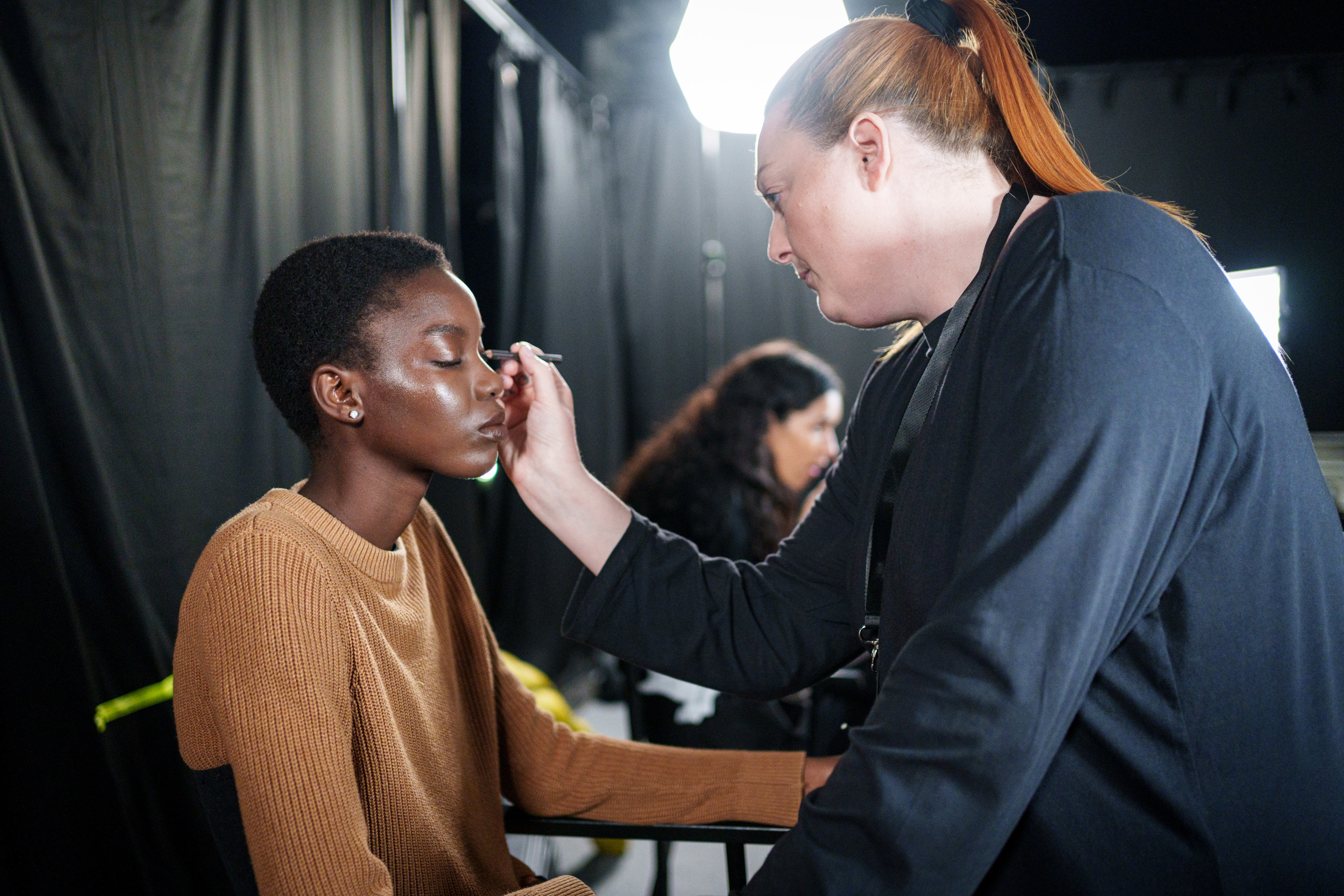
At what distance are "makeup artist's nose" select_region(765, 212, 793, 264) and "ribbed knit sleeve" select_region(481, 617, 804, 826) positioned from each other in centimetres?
68

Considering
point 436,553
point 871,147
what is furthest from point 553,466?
point 871,147

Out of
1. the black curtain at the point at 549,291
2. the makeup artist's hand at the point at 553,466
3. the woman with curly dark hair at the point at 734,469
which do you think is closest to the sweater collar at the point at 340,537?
the makeup artist's hand at the point at 553,466

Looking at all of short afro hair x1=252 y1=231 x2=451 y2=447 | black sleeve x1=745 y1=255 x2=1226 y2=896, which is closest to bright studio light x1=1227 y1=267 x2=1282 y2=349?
black sleeve x1=745 y1=255 x2=1226 y2=896

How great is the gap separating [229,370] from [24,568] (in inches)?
22.2

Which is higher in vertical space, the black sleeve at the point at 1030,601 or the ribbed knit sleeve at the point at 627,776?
the black sleeve at the point at 1030,601

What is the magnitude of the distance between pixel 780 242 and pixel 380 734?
72cm

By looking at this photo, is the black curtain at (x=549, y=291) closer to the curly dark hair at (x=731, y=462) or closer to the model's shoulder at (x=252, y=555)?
the curly dark hair at (x=731, y=462)

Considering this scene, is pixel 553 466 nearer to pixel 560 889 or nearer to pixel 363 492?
pixel 363 492

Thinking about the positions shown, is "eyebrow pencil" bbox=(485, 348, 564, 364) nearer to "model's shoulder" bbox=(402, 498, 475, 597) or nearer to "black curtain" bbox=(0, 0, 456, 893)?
"model's shoulder" bbox=(402, 498, 475, 597)

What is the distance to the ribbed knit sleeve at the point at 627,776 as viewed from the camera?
1.28 metres

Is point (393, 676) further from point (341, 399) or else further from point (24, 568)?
point (24, 568)

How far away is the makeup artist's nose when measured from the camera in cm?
105

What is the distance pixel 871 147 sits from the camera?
929 mm

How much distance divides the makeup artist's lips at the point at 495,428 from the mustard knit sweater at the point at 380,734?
0.62 feet
